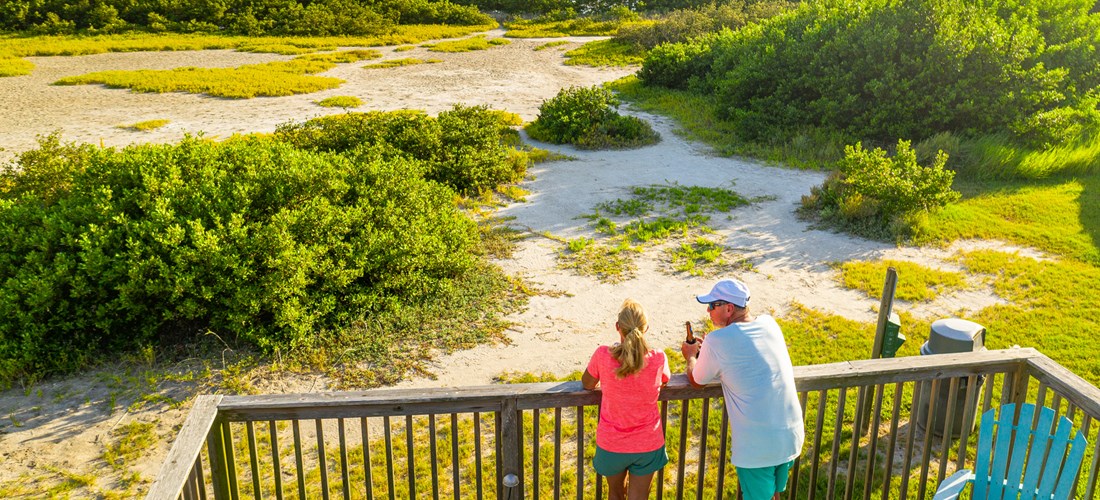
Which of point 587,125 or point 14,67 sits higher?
point 14,67

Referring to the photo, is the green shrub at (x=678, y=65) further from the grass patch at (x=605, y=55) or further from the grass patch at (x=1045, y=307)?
the grass patch at (x=1045, y=307)

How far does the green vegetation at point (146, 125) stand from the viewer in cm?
1622

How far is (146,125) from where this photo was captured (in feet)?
53.8

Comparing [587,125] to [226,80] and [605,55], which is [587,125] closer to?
[226,80]

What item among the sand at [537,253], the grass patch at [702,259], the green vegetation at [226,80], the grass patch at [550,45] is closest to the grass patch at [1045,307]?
the sand at [537,253]

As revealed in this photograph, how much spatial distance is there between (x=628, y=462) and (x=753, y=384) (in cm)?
81

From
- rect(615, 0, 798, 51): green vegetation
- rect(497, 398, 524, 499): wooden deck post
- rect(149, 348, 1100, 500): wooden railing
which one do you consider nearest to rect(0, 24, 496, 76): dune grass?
rect(615, 0, 798, 51): green vegetation

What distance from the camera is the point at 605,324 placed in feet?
26.1

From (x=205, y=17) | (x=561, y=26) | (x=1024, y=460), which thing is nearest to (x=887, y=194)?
(x=1024, y=460)

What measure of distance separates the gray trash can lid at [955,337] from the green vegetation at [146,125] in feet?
51.8

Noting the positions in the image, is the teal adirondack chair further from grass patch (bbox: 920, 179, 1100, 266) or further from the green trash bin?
grass patch (bbox: 920, 179, 1100, 266)

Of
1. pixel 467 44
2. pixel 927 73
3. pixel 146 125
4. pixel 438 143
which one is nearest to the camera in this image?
pixel 438 143

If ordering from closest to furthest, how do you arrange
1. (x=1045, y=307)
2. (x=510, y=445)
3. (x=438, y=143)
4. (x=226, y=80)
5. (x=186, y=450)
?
(x=186, y=450)
(x=510, y=445)
(x=1045, y=307)
(x=438, y=143)
(x=226, y=80)

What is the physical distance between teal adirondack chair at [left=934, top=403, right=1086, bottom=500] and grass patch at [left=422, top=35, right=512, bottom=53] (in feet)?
97.9
